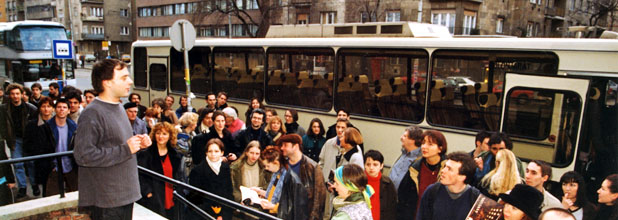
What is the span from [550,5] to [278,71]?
3726cm

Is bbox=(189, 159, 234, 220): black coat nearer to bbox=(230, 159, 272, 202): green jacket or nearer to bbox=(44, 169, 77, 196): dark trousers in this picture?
bbox=(230, 159, 272, 202): green jacket

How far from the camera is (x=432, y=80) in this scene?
7.26 metres

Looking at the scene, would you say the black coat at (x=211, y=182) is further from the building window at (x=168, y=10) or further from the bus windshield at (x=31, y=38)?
the building window at (x=168, y=10)

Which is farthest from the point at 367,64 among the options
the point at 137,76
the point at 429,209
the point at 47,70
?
the point at 47,70

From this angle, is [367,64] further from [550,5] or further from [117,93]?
[550,5]

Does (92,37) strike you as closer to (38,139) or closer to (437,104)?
(38,139)

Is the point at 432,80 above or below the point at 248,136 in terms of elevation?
above

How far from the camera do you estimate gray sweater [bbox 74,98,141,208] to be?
297 cm

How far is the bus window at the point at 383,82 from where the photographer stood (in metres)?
7.46

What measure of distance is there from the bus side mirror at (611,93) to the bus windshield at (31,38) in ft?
78.4

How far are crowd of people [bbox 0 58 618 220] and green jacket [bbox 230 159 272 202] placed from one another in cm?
1

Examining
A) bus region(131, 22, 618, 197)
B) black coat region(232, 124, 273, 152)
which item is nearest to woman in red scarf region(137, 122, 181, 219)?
black coat region(232, 124, 273, 152)

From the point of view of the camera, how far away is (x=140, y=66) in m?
14.0

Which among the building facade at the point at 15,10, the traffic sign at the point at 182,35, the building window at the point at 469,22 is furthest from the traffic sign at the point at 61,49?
the building facade at the point at 15,10
